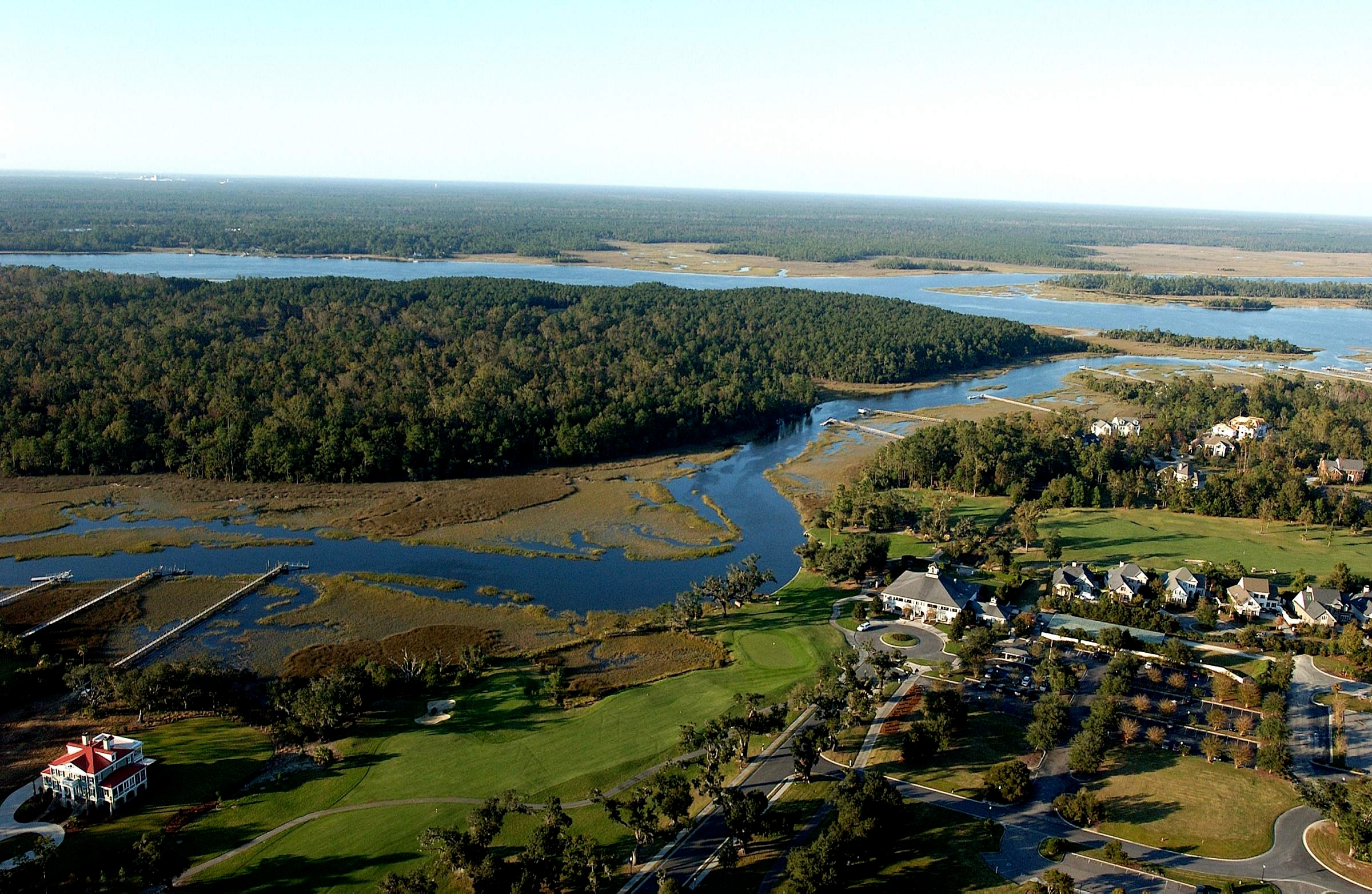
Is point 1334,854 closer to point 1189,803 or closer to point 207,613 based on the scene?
point 1189,803

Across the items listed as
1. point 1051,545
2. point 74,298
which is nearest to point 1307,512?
point 1051,545

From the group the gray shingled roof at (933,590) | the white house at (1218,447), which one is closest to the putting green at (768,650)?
the gray shingled roof at (933,590)

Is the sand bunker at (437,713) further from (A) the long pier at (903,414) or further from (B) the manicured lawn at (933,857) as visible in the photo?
(A) the long pier at (903,414)

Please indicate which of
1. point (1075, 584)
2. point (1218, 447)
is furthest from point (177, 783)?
point (1218, 447)

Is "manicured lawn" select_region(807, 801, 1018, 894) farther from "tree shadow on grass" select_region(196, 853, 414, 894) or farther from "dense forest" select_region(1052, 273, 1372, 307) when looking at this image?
"dense forest" select_region(1052, 273, 1372, 307)

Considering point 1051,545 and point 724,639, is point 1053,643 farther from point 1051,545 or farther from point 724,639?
point 724,639

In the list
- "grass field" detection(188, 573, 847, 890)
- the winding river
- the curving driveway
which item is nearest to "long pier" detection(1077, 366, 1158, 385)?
the winding river
